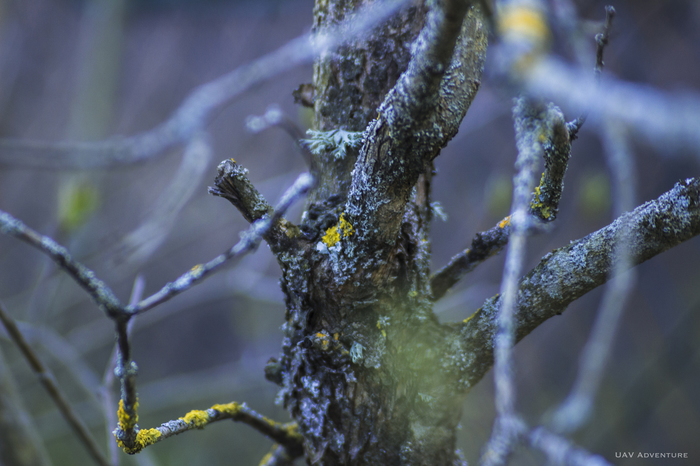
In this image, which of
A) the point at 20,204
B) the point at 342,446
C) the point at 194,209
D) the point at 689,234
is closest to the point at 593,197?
the point at 689,234

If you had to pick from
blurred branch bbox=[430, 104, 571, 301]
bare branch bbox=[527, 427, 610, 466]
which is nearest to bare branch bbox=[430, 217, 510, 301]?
blurred branch bbox=[430, 104, 571, 301]

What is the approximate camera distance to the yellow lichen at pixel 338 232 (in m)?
0.35

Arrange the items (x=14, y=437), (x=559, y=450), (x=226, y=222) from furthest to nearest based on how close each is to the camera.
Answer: (x=226, y=222), (x=14, y=437), (x=559, y=450)

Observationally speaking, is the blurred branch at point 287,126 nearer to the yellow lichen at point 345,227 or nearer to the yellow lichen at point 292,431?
the yellow lichen at point 345,227

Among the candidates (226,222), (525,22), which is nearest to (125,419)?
(525,22)

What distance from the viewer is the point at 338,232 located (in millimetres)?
360

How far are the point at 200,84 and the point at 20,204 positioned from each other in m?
0.85

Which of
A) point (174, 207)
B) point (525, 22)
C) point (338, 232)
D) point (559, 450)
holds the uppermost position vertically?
point (174, 207)

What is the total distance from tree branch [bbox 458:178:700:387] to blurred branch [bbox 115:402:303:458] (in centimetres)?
20

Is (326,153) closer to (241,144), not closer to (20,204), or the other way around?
(241,144)

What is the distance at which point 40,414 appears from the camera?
61.1 inches

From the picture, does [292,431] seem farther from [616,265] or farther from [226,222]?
[226,222]

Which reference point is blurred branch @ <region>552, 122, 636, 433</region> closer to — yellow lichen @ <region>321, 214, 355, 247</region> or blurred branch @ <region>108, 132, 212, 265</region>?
yellow lichen @ <region>321, 214, 355, 247</region>

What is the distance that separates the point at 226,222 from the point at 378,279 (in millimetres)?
1158
